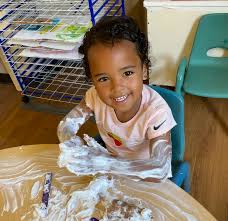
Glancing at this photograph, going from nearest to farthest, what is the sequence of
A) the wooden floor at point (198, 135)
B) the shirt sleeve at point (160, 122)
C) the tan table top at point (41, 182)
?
the tan table top at point (41, 182) < the shirt sleeve at point (160, 122) < the wooden floor at point (198, 135)

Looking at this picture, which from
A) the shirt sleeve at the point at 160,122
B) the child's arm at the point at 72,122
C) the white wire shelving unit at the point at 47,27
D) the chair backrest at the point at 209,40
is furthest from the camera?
the white wire shelving unit at the point at 47,27

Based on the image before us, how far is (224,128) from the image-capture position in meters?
1.67

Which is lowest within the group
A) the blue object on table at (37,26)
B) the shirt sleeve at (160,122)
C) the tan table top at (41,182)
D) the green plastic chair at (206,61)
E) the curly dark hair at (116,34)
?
the green plastic chair at (206,61)

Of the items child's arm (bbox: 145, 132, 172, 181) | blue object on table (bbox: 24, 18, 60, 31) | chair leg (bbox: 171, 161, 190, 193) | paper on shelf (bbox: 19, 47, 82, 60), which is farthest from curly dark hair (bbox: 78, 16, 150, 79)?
blue object on table (bbox: 24, 18, 60, 31)

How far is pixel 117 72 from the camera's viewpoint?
2.37ft

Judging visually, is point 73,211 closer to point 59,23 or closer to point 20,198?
point 20,198

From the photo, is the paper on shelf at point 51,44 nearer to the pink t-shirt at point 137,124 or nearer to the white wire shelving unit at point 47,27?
the white wire shelving unit at point 47,27

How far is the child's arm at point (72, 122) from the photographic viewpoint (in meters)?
0.91

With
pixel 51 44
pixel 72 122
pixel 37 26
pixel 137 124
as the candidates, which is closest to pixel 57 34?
pixel 51 44

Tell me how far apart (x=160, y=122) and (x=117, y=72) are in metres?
0.20

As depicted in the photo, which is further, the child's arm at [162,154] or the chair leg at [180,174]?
the chair leg at [180,174]

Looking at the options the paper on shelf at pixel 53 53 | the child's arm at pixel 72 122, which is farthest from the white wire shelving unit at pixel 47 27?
the child's arm at pixel 72 122

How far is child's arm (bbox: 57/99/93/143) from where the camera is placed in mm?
915

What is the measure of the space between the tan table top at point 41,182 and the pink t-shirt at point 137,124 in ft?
0.56
